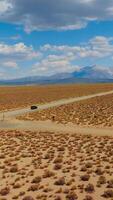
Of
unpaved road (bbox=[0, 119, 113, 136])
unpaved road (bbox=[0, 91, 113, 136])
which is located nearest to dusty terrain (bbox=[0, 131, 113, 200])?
unpaved road (bbox=[0, 119, 113, 136])

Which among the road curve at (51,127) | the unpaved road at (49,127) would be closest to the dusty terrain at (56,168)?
the road curve at (51,127)

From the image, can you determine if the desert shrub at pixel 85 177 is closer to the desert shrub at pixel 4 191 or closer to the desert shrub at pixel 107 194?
the desert shrub at pixel 107 194

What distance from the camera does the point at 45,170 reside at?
94.8 feet

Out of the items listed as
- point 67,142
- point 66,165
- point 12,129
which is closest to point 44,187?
point 66,165

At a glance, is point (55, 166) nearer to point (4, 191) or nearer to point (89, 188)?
point (89, 188)

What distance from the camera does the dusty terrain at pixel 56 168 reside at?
23.5 metres

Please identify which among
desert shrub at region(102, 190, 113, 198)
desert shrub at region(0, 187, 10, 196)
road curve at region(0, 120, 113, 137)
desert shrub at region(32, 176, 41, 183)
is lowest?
desert shrub at region(102, 190, 113, 198)

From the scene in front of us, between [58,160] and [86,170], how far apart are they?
3787 mm

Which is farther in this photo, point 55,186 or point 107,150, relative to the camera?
A: point 107,150

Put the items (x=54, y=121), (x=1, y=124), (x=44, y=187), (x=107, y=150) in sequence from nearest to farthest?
(x=44, y=187)
(x=107, y=150)
(x=1, y=124)
(x=54, y=121)

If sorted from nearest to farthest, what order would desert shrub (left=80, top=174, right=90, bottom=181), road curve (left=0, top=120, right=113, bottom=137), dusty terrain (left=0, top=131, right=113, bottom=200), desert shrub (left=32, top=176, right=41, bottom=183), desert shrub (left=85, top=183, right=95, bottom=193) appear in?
dusty terrain (left=0, top=131, right=113, bottom=200) → desert shrub (left=85, top=183, right=95, bottom=193) → desert shrub (left=32, top=176, right=41, bottom=183) → desert shrub (left=80, top=174, right=90, bottom=181) → road curve (left=0, top=120, right=113, bottom=137)

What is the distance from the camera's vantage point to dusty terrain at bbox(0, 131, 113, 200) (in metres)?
23.5

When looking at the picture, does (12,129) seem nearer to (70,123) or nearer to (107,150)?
(70,123)

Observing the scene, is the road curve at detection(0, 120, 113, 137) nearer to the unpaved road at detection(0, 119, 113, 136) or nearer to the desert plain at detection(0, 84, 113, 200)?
the unpaved road at detection(0, 119, 113, 136)
